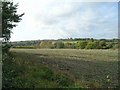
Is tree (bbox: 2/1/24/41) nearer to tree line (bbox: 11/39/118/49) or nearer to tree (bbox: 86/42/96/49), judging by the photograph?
tree line (bbox: 11/39/118/49)

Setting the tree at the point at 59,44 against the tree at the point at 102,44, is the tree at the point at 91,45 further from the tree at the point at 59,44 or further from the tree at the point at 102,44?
the tree at the point at 59,44

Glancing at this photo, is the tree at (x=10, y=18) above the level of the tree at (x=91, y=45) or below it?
above

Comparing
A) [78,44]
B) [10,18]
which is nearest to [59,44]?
[78,44]

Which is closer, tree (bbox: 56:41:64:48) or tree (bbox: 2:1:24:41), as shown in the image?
tree (bbox: 2:1:24:41)

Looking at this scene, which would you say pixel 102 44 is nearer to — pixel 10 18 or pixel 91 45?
pixel 91 45

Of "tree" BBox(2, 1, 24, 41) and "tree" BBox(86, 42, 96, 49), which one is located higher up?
"tree" BBox(2, 1, 24, 41)

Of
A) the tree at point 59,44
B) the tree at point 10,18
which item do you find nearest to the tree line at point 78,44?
the tree at point 59,44

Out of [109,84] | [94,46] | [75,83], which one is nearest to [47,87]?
[75,83]

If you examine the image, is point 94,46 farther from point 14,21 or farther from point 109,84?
point 109,84

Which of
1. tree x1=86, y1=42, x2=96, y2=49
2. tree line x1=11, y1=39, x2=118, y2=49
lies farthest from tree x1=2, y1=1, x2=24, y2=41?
tree x1=86, y1=42, x2=96, y2=49

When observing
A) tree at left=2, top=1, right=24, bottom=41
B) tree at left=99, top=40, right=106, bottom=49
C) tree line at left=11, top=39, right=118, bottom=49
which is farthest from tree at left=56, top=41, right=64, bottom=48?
tree at left=2, top=1, right=24, bottom=41

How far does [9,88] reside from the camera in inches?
473

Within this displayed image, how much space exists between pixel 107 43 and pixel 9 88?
54.6 meters

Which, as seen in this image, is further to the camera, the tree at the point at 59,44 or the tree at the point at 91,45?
the tree at the point at 91,45
